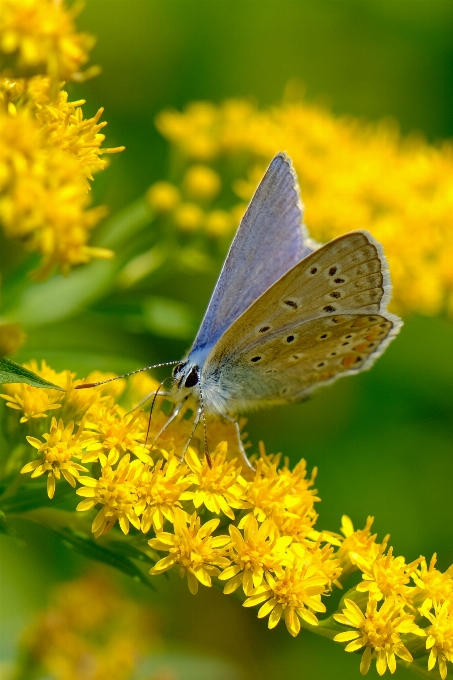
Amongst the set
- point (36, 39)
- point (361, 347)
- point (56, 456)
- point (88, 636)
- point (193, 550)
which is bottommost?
point (88, 636)

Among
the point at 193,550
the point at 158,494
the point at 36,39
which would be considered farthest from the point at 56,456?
the point at 36,39

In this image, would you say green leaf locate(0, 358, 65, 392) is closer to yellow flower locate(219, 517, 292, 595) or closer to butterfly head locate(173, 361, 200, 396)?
Result: yellow flower locate(219, 517, 292, 595)

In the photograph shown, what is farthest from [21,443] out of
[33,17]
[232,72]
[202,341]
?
[232,72]

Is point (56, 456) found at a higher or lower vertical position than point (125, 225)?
lower

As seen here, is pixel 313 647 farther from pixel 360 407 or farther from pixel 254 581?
pixel 254 581

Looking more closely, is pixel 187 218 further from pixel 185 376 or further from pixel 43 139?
pixel 43 139
